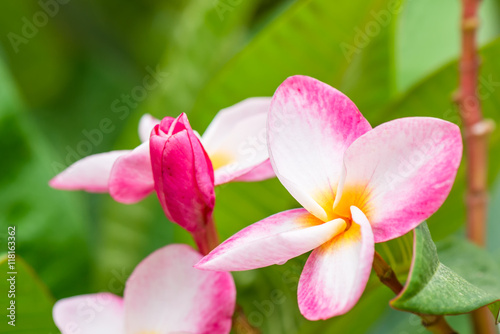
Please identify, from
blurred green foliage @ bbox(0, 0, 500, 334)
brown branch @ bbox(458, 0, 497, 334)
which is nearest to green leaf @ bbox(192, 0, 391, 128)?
blurred green foliage @ bbox(0, 0, 500, 334)

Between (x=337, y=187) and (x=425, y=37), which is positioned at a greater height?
(x=337, y=187)

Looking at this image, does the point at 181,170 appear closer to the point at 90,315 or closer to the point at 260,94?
the point at 90,315

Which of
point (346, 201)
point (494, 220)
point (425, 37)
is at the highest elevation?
point (346, 201)

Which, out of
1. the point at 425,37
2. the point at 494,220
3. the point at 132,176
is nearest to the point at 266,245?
the point at 132,176

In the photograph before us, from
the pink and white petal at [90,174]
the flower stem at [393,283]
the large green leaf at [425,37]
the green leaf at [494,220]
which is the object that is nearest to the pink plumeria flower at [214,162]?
the pink and white petal at [90,174]

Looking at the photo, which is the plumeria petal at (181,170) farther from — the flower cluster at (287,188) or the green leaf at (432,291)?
the green leaf at (432,291)

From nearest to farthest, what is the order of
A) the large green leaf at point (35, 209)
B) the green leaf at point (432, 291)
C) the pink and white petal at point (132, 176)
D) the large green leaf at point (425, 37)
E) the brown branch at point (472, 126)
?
the green leaf at point (432, 291) < the pink and white petal at point (132, 176) < the brown branch at point (472, 126) < the large green leaf at point (35, 209) < the large green leaf at point (425, 37)

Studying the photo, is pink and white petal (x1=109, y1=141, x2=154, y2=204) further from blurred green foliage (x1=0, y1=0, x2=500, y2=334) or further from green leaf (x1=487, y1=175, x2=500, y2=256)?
green leaf (x1=487, y1=175, x2=500, y2=256)
